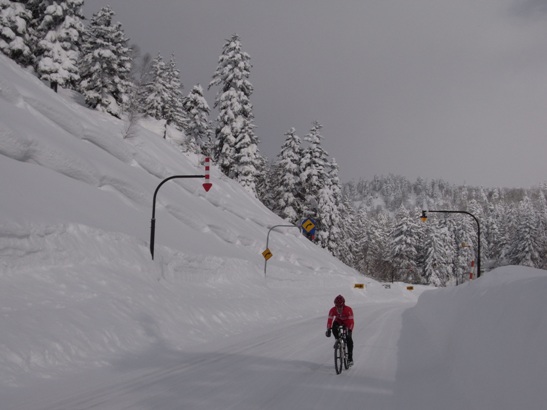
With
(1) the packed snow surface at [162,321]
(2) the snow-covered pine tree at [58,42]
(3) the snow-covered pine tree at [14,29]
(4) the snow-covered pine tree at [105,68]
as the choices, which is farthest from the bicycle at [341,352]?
(4) the snow-covered pine tree at [105,68]

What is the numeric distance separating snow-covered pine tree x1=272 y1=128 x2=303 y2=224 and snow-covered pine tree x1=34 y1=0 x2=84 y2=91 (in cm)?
2448

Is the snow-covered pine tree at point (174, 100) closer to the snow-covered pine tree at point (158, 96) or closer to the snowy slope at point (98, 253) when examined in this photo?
the snow-covered pine tree at point (158, 96)

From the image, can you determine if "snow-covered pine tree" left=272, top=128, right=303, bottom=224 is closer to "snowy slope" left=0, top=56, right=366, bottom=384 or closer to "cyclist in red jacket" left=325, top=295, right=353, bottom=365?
"snowy slope" left=0, top=56, right=366, bottom=384

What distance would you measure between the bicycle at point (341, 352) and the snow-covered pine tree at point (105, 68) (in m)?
36.0

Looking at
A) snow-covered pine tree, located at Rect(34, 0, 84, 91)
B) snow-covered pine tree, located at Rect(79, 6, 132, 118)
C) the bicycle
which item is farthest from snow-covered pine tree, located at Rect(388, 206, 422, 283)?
the bicycle

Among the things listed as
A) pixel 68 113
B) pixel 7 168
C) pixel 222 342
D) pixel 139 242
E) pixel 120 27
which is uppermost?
pixel 120 27

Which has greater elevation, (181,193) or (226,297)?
(181,193)

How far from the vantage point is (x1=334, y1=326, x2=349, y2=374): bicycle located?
972 centimetres

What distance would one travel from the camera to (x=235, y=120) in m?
46.4

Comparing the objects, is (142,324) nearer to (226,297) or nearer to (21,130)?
(226,297)

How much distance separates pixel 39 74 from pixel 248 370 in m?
35.3

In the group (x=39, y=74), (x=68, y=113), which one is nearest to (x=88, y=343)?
(x=68, y=113)

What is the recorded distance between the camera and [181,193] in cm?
3020

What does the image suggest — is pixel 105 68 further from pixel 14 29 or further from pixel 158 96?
pixel 158 96
